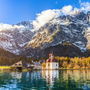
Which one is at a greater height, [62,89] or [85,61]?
[85,61]

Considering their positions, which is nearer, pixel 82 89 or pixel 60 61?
pixel 82 89

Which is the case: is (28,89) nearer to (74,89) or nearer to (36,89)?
(36,89)

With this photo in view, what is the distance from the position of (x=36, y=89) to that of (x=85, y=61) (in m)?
131

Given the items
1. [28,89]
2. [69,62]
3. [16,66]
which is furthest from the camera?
[69,62]

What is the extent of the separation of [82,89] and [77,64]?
125m

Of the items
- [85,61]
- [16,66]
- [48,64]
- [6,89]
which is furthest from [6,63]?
[6,89]

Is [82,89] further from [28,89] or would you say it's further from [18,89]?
[18,89]

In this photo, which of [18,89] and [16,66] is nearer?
[18,89]

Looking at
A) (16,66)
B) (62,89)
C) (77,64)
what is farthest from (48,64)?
(62,89)

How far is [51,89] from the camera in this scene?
89.1 ft

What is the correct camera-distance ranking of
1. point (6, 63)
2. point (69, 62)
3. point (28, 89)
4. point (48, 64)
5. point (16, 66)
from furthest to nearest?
1. point (6, 63)
2. point (69, 62)
3. point (48, 64)
4. point (16, 66)
5. point (28, 89)

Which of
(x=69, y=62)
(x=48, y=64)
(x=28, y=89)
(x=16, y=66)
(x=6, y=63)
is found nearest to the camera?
(x=28, y=89)

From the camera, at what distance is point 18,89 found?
89.3 ft

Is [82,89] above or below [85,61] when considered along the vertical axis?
below
